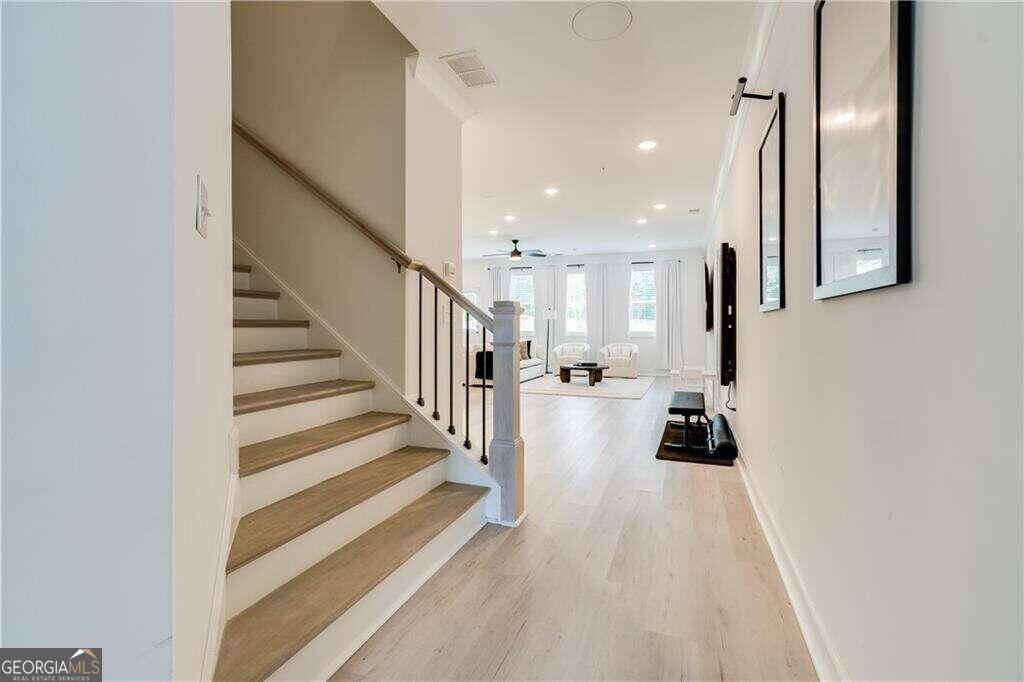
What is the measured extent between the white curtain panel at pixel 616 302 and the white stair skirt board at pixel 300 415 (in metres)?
9.01

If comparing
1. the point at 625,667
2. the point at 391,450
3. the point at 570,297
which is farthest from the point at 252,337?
the point at 570,297

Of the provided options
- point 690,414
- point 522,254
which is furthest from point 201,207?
point 522,254

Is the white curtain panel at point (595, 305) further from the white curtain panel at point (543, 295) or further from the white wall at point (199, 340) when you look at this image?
the white wall at point (199, 340)

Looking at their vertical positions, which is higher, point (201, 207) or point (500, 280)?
point (500, 280)

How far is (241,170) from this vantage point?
10.4ft

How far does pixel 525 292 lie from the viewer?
39.3ft

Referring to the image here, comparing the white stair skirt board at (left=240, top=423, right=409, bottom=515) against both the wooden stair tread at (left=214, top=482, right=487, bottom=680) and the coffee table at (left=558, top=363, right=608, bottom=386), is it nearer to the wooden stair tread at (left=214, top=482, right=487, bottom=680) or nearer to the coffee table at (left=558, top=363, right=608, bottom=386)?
the wooden stair tread at (left=214, top=482, right=487, bottom=680)

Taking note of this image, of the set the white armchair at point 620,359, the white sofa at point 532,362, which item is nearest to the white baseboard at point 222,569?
the white sofa at point 532,362

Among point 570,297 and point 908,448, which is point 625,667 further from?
point 570,297

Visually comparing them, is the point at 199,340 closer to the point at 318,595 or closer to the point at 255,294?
the point at 318,595

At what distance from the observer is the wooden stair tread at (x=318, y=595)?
4.19 ft

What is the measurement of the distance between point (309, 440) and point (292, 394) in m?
0.31
